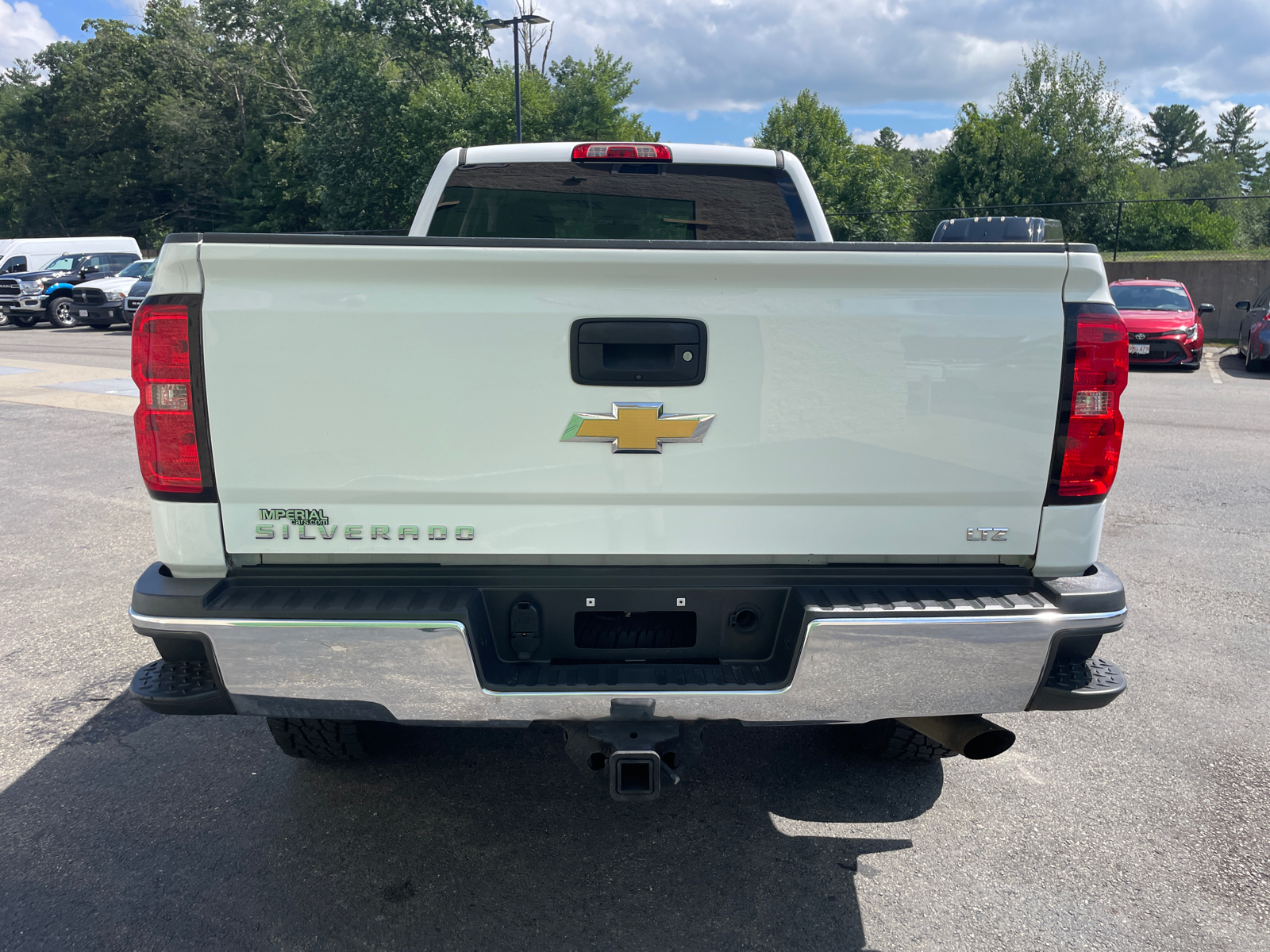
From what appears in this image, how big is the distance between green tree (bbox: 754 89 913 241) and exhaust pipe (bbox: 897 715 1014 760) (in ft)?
140

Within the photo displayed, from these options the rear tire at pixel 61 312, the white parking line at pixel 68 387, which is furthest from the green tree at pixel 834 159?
the white parking line at pixel 68 387

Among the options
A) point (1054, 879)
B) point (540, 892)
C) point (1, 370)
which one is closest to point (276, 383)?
point (540, 892)

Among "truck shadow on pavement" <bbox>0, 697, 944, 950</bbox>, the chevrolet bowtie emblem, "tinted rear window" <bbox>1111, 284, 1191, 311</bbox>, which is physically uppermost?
the chevrolet bowtie emblem

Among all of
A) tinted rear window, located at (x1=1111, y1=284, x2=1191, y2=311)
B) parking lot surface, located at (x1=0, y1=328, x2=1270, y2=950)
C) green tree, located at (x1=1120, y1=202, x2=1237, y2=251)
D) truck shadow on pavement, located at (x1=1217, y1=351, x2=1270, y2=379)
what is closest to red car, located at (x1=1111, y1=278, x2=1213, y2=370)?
tinted rear window, located at (x1=1111, y1=284, x2=1191, y2=311)

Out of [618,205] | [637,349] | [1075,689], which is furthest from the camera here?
[618,205]

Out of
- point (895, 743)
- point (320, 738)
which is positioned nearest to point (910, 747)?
point (895, 743)

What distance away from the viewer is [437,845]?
2967 mm

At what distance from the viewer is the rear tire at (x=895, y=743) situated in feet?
10.8

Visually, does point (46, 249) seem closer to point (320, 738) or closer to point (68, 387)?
point (68, 387)

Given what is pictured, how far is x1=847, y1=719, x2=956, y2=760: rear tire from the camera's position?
3287 millimetres

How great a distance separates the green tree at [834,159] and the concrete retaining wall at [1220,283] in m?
20.7

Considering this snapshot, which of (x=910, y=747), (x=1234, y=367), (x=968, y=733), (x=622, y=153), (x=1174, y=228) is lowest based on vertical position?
(x=1234, y=367)

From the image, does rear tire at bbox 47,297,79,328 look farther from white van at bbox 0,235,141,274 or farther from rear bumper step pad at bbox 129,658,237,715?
rear bumper step pad at bbox 129,658,237,715

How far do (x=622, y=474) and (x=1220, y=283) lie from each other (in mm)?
25964
